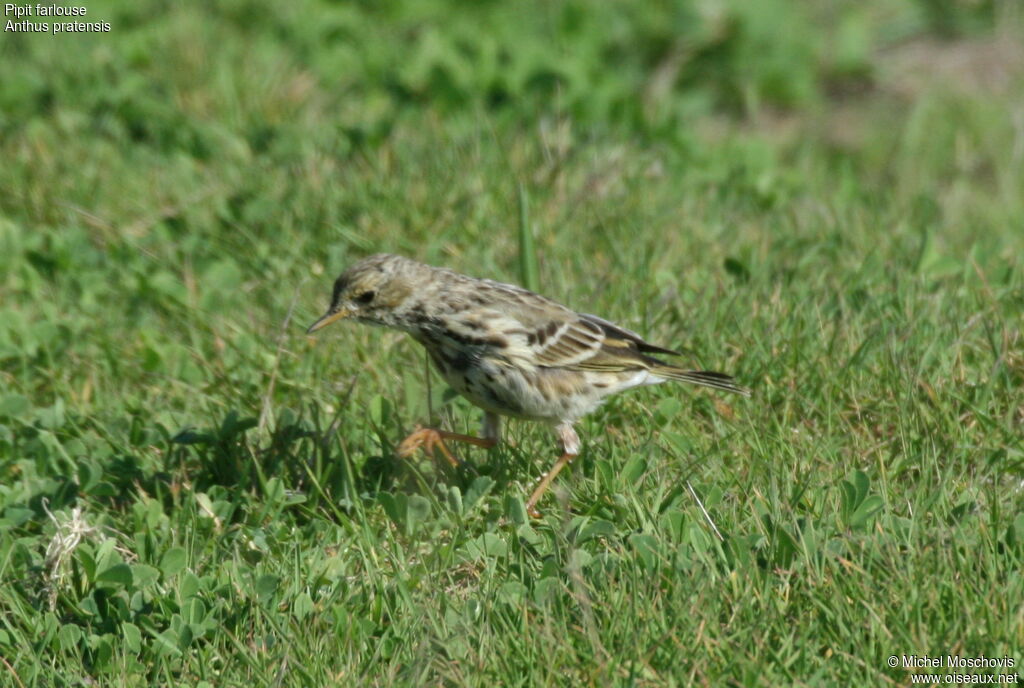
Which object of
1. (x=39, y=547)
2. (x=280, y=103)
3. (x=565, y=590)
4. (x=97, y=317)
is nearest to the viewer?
(x=565, y=590)

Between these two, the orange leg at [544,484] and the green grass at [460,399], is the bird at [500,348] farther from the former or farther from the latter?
the green grass at [460,399]

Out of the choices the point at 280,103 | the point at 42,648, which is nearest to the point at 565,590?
the point at 42,648

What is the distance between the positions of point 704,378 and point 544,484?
0.87 meters

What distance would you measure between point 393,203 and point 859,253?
2548 millimetres

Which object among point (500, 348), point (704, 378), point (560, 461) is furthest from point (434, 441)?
point (704, 378)

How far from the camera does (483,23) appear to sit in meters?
11.1

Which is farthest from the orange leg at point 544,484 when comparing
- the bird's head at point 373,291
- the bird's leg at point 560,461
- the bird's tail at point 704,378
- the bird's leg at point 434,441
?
the bird's head at point 373,291

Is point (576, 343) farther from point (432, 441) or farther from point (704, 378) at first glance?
point (432, 441)

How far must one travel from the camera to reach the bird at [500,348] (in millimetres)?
5469

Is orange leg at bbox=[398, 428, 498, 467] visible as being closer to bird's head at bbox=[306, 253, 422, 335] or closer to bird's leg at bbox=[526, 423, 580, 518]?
bird's leg at bbox=[526, 423, 580, 518]

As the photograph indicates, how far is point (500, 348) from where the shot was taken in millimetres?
5504

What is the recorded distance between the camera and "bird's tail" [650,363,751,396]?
18.2 ft

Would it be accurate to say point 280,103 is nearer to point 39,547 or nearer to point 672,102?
point 672,102

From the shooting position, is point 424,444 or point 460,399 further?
point 460,399
